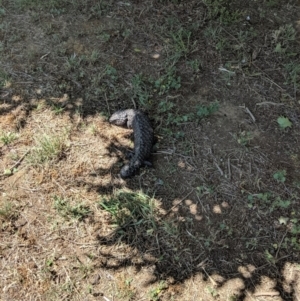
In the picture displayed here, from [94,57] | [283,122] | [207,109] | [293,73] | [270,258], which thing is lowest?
[270,258]

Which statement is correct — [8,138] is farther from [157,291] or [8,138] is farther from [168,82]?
[157,291]

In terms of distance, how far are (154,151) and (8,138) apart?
161 centimetres

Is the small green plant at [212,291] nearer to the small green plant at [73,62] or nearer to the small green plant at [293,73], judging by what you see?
the small green plant at [293,73]

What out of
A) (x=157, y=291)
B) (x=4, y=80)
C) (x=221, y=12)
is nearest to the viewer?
(x=157, y=291)

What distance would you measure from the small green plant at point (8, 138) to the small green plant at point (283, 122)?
2.97 m

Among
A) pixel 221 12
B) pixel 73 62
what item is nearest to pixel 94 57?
pixel 73 62

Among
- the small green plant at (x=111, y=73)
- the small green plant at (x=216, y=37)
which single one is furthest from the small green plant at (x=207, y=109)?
the small green plant at (x=111, y=73)

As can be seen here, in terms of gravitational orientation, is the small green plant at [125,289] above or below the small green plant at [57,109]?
below

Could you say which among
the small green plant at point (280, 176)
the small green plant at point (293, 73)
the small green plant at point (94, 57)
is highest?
the small green plant at point (94, 57)

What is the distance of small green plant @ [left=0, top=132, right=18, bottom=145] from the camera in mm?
3782

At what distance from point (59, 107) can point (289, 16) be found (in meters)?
3.48

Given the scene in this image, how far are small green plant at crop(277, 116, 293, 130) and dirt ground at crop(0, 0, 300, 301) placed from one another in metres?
0.01

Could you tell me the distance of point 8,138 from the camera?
3801 millimetres

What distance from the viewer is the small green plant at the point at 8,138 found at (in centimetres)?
378
